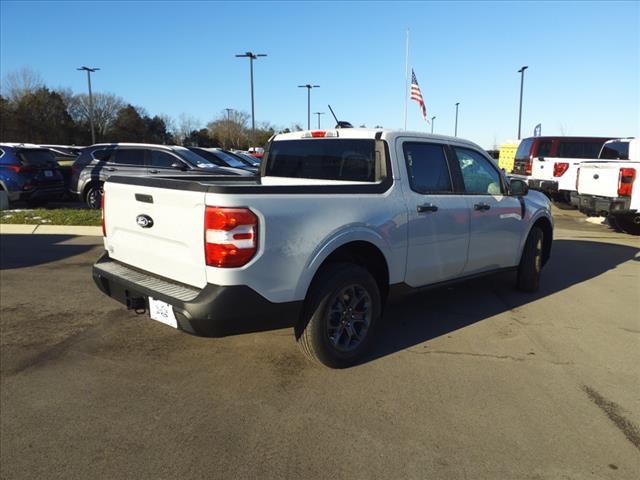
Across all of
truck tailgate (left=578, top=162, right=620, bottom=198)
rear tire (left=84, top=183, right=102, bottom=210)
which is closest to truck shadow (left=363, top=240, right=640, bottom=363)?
truck tailgate (left=578, top=162, right=620, bottom=198)

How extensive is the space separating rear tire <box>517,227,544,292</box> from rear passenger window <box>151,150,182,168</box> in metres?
8.68

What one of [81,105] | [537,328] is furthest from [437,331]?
[81,105]

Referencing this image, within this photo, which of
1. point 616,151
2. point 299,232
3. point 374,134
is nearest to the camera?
point 299,232

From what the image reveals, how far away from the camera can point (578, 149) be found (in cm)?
1541

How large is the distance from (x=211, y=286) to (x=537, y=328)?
340 cm

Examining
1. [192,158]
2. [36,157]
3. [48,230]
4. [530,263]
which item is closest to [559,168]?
[530,263]

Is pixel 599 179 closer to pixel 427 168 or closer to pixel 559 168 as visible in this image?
pixel 559 168

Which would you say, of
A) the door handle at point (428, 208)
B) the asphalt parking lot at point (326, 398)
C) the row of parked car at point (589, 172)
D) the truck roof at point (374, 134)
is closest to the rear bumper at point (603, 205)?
the row of parked car at point (589, 172)

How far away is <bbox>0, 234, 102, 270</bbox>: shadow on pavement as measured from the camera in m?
7.51

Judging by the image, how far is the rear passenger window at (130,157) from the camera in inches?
488

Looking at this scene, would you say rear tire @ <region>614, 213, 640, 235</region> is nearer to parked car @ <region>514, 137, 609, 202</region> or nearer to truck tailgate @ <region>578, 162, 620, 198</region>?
truck tailgate @ <region>578, 162, 620, 198</region>

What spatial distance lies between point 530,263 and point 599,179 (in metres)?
5.86

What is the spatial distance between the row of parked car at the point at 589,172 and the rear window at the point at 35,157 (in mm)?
13324

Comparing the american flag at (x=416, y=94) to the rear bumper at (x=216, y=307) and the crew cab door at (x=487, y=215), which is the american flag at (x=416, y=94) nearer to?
the crew cab door at (x=487, y=215)
